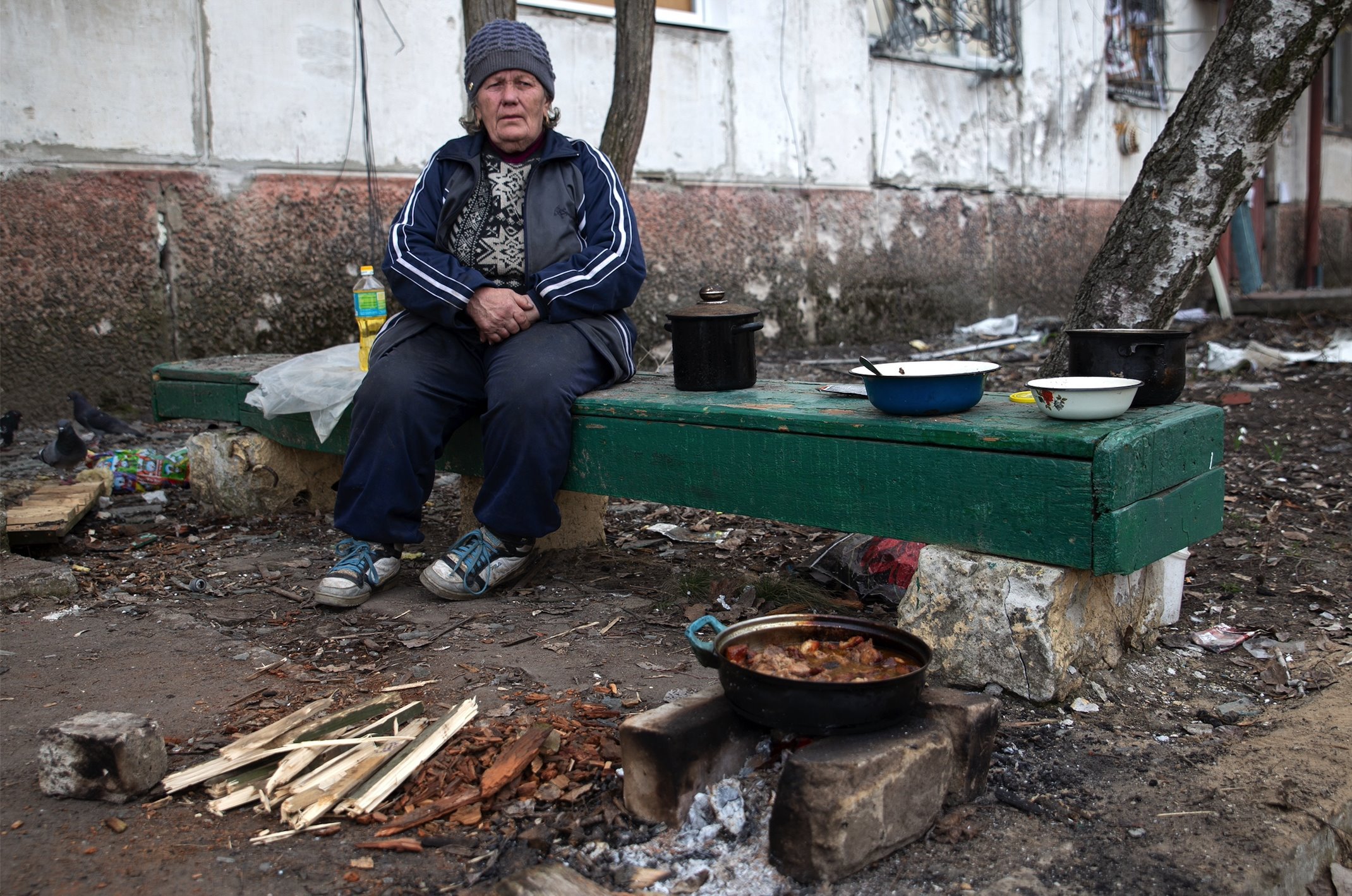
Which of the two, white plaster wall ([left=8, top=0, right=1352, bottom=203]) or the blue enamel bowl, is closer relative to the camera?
the blue enamel bowl

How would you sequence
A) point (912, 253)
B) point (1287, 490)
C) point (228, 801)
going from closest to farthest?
point (228, 801) < point (1287, 490) < point (912, 253)

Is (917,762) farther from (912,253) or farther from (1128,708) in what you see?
(912,253)

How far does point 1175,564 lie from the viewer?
2877 millimetres

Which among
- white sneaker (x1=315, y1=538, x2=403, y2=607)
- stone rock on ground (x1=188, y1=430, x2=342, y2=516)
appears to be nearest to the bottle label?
stone rock on ground (x1=188, y1=430, x2=342, y2=516)

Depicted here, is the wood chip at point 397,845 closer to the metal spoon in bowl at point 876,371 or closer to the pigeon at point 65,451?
the metal spoon in bowl at point 876,371

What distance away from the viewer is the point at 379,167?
20.8 feet

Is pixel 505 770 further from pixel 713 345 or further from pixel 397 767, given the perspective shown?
pixel 713 345

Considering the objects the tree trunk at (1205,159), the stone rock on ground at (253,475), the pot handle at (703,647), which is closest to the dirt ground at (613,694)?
the stone rock on ground at (253,475)

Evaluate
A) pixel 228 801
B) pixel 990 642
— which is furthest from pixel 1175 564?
pixel 228 801

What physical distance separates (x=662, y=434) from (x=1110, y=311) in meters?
1.52

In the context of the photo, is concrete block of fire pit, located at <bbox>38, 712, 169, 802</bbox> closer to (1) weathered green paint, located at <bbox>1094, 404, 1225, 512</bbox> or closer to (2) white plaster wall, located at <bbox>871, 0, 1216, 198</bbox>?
(1) weathered green paint, located at <bbox>1094, 404, 1225, 512</bbox>

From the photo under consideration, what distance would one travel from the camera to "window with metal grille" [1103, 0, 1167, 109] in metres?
11.1

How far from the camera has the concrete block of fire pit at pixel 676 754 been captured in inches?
77.8

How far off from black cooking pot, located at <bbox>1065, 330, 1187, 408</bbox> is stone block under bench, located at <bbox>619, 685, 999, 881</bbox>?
95cm
